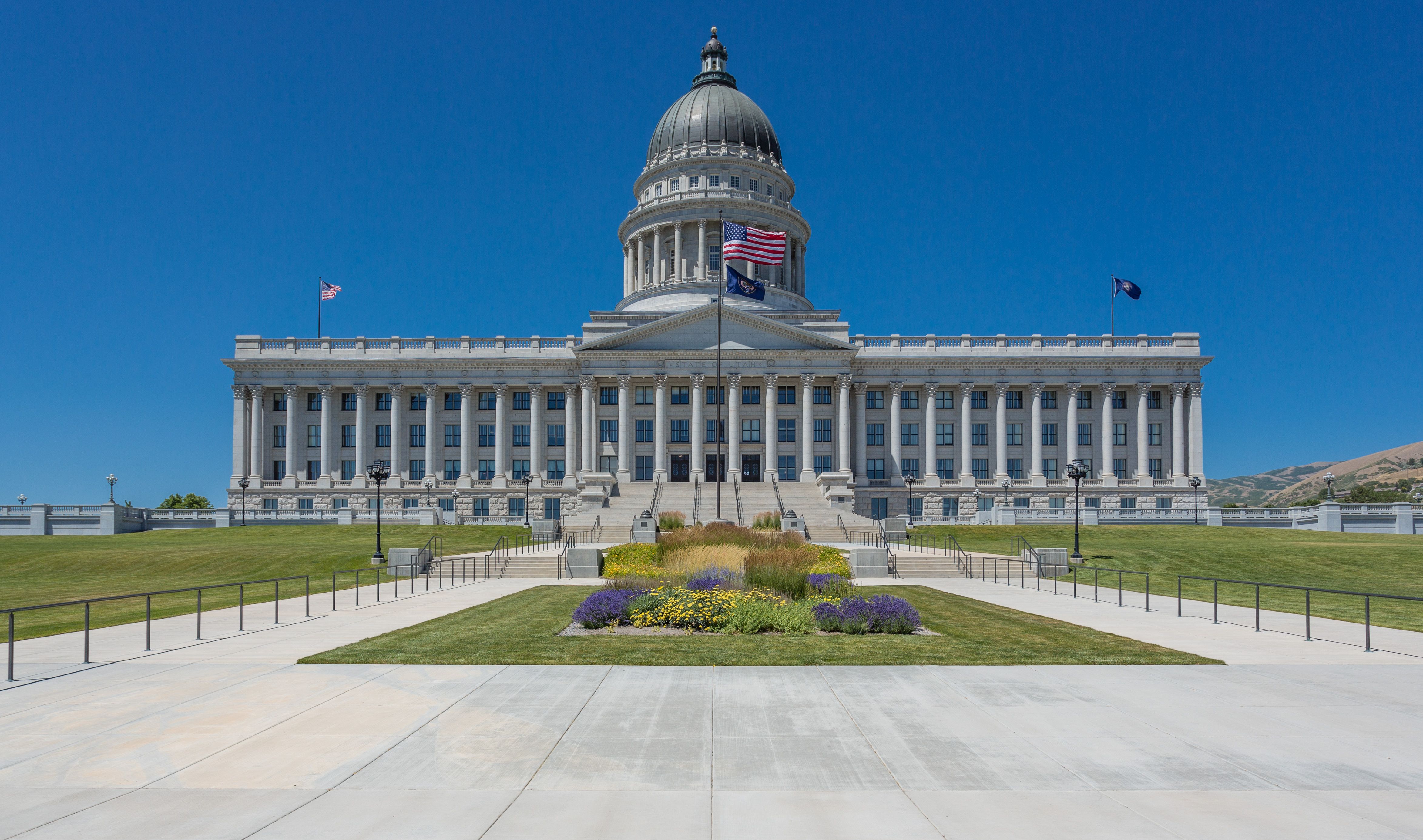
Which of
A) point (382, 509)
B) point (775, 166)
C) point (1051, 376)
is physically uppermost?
point (775, 166)

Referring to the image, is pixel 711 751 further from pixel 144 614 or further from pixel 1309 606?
pixel 144 614

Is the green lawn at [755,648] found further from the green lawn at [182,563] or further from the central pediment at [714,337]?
the central pediment at [714,337]

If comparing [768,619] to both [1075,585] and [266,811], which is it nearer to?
[266,811]

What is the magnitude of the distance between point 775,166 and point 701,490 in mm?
44190

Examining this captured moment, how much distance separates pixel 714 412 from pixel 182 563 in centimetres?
4547

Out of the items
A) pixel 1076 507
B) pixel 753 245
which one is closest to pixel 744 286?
pixel 753 245

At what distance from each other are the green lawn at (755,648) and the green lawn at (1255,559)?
7993 millimetres

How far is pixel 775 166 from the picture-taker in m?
93.1

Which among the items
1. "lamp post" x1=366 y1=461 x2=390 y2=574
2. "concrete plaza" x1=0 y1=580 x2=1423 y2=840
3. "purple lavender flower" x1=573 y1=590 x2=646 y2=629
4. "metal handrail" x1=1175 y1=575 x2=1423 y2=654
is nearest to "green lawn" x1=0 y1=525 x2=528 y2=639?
"lamp post" x1=366 y1=461 x2=390 y2=574

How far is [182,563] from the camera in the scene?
37781 millimetres

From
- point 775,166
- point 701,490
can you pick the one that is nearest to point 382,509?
point 701,490

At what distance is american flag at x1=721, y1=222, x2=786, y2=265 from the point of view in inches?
2108

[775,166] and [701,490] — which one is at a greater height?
[775,166]

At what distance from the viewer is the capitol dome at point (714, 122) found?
91.2 meters
